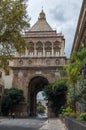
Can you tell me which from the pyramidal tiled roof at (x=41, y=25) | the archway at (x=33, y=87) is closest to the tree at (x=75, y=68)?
the archway at (x=33, y=87)

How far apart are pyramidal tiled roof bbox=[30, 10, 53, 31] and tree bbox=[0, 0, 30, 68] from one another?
57015 millimetres

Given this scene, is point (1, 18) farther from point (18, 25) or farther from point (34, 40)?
point (34, 40)

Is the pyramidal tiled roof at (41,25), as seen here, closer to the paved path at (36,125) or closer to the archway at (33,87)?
the archway at (33,87)

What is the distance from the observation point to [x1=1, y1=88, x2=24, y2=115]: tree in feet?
222

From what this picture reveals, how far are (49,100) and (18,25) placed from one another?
43486mm

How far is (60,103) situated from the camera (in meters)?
66.8

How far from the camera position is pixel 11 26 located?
26703 mm

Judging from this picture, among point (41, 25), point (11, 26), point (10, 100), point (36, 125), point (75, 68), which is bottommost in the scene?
point (36, 125)

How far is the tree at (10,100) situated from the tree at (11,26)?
1578 inches

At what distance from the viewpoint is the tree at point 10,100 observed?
6762 centimetres

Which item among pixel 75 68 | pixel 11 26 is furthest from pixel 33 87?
pixel 11 26

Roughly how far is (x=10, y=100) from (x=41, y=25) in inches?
1061

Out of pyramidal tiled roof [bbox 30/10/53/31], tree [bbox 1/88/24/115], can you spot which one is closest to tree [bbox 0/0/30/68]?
tree [bbox 1/88/24/115]

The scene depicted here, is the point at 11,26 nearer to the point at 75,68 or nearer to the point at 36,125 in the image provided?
the point at 75,68
